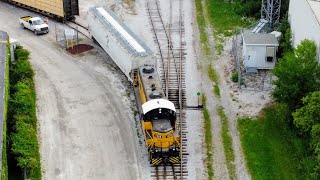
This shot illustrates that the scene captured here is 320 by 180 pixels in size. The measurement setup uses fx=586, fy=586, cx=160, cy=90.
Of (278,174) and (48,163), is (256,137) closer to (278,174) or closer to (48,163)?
(278,174)

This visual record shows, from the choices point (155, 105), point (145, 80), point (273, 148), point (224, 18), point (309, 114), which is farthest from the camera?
point (224, 18)

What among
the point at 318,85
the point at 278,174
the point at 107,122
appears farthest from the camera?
the point at 107,122

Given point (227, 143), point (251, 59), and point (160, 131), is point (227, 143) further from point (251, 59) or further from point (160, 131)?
point (251, 59)

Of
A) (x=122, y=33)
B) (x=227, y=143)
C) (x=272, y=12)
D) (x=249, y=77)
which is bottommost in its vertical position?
(x=227, y=143)

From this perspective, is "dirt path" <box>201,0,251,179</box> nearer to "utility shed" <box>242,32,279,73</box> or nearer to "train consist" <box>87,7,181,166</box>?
"utility shed" <box>242,32,279,73</box>

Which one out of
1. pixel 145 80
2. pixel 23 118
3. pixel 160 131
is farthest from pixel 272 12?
pixel 23 118

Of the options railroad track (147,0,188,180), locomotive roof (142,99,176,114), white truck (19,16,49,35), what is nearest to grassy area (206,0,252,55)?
railroad track (147,0,188,180)

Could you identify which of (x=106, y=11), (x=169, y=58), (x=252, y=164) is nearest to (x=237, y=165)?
(x=252, y=164)

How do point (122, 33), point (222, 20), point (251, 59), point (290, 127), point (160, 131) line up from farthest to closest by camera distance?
point (222, 20)
point (251, 59)
point (122, 33)
point (290, 127)
point (160, 131)
